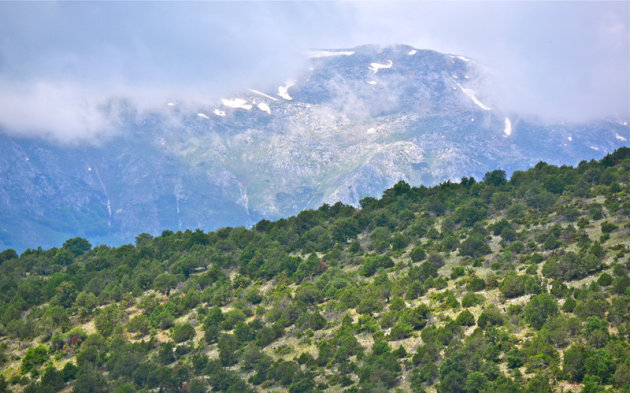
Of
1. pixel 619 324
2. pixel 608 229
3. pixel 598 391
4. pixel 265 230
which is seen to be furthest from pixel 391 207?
pixel 598 391

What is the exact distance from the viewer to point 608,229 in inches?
3083

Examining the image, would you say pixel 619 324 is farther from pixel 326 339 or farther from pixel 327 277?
pixel 327 277

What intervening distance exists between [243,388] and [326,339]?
11929 millimetres

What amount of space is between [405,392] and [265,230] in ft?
251

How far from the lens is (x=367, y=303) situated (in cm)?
7569

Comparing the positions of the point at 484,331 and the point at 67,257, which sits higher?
the point at 67,257

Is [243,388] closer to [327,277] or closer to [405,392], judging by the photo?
[405,392]

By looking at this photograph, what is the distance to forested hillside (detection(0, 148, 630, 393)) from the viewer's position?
57344mm

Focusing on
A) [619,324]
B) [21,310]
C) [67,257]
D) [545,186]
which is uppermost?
[67,257]

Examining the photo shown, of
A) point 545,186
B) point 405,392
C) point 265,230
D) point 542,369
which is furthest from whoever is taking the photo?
point 265,230

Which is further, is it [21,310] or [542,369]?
[21,310]

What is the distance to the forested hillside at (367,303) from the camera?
5734cm

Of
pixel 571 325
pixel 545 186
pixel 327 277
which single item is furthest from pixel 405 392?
pixel 545 186

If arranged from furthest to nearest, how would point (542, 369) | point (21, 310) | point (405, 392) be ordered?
point (21, 310), point (405, 392), point (542, 369)
